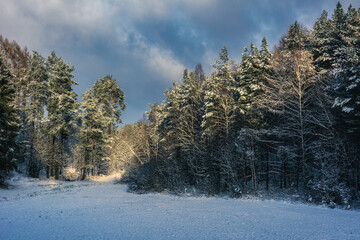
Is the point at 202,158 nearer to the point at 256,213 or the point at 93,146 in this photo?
the point at 256,213

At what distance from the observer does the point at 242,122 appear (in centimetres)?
2014

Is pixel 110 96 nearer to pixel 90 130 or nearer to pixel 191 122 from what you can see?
pixel 90 130

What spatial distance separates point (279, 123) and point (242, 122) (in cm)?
348

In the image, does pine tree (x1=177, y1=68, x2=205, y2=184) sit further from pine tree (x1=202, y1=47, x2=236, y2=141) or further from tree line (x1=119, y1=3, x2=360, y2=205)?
pine tree (x1=202, y1=47, x2=236, y2=141)

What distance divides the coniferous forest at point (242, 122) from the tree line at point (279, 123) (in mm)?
104

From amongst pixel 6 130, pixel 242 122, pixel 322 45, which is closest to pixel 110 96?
pixel 6 130

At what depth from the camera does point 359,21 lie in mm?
16594

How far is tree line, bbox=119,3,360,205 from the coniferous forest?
104 mm

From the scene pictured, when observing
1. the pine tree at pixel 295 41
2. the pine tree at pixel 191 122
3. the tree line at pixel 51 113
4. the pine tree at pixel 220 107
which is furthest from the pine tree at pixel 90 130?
the pine tree at pixel 295 41

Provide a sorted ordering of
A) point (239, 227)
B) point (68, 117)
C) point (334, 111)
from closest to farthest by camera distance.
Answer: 1. point (239, 227)
2. point (334, 111)
3. point (68, 117)

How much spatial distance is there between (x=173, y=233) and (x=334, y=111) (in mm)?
14904

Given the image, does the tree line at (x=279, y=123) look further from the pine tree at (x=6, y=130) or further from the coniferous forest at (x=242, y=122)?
the pine tree at (x=6, y=130)

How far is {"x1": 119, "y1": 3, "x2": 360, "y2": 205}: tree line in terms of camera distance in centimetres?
1258

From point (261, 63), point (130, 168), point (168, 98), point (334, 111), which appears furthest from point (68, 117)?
point (334, 111)
